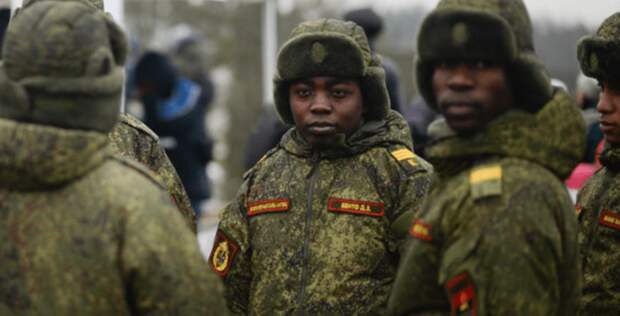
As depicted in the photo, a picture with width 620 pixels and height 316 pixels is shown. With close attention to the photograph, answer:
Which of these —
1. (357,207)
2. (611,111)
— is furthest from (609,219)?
(357,207)

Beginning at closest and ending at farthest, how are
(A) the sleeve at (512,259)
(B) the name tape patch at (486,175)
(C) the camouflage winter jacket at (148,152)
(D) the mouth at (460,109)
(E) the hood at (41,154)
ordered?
(E) the hood at (41,154), (A) the sleeve at (512,259), (B) the name tape patch at (486,175), (D) the mouth at (460,109), (C) the camouflage winter jacket at (148,152)

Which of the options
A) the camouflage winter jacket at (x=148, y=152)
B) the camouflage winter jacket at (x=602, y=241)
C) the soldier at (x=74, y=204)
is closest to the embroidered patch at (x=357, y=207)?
the camouflage winter jacket at (x=148, y=152)

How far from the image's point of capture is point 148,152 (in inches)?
232

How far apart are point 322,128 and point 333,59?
0.33 m

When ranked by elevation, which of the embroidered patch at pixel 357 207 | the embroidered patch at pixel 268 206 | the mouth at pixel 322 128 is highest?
the mouth at pixel 322 128

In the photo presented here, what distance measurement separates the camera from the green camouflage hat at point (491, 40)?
4055 mm

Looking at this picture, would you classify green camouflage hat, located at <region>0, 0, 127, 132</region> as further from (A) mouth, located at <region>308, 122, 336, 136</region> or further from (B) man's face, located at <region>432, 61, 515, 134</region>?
(A) mouth, located at <region>308, 122, 336, 136</region>

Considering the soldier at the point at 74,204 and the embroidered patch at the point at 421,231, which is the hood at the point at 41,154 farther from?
the embroidered patch at the point at 421,231

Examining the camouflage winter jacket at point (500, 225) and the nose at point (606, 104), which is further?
the nose at point (606, 104)

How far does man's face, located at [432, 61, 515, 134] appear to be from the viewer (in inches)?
161

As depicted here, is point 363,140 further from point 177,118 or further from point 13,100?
point 177,118

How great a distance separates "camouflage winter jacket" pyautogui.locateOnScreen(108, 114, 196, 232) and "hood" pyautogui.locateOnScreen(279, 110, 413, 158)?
575mm

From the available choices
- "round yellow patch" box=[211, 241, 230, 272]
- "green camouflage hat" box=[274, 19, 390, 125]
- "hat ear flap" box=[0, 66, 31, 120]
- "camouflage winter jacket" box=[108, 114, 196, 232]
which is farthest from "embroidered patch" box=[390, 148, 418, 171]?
"hat ear flap" box=[0, 66, 31, 120]

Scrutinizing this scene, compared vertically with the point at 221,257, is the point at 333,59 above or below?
above
